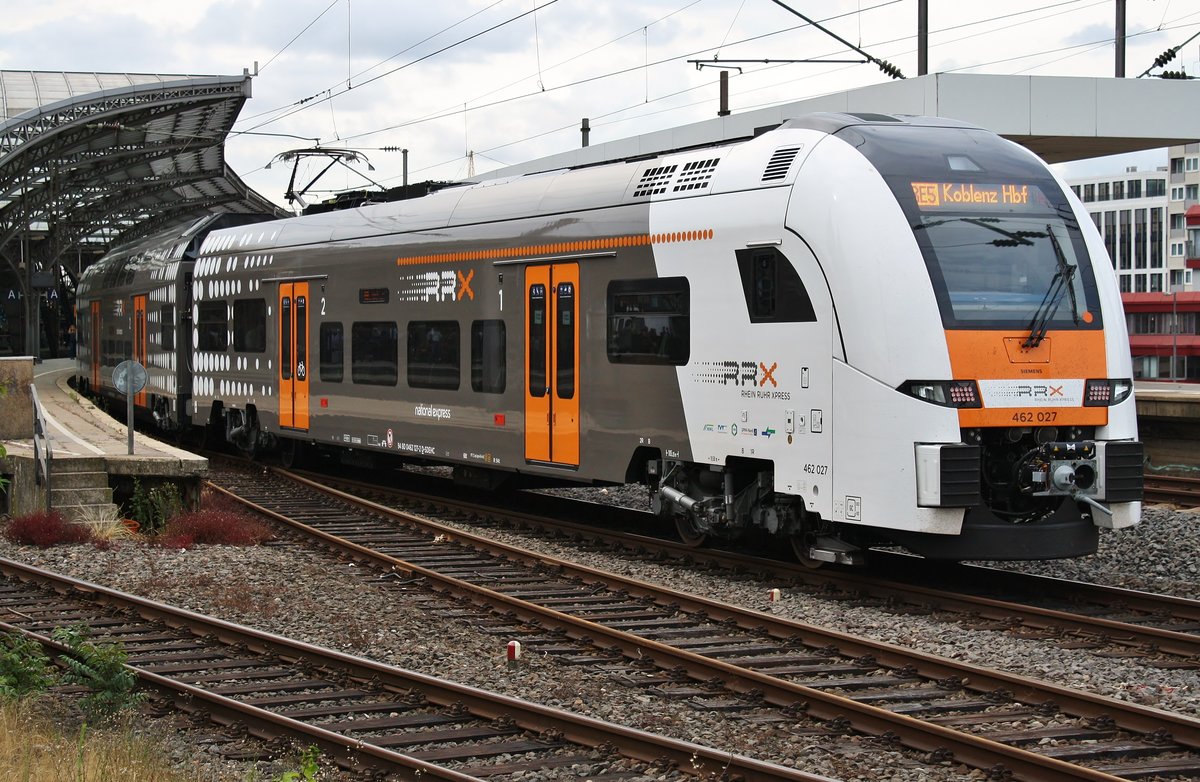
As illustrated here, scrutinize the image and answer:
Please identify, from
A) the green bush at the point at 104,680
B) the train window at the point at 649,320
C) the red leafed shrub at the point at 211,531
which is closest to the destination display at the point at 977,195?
the train window at the point at 649,320

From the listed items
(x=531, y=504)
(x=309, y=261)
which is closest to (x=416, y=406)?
(x=531, y=504)

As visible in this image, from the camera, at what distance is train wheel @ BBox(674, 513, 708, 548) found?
1270 cm

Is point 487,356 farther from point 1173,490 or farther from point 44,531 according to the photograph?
point 1173,490

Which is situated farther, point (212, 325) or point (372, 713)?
point (212, 325)

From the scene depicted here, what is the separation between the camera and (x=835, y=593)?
35.8ft

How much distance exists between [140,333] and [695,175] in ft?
57.6

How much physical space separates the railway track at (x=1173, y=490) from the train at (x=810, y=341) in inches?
239

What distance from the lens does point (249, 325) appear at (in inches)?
808

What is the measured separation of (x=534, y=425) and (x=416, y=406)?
2.75 m

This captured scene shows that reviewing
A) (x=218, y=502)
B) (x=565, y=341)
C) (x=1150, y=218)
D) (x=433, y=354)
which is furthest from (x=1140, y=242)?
(x=565, y=341)

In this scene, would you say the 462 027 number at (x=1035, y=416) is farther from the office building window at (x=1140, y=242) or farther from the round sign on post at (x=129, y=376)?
the office building window at (x=1140, y=242)

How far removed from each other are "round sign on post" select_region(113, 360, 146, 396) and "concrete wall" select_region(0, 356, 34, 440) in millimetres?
1791

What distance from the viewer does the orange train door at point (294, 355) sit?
62.2ft

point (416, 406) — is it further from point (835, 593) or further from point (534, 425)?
A: point (835, 593)
